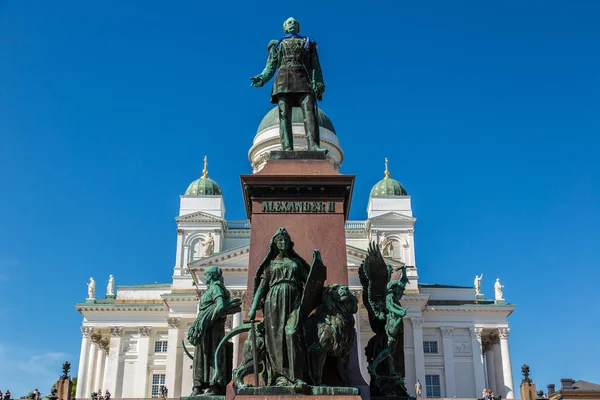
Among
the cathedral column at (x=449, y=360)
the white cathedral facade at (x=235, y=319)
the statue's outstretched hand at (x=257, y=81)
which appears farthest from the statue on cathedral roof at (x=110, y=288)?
the statue's outstretched hand at (x=257, y=81)

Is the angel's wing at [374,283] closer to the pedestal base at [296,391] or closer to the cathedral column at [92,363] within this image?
the pedestal base at [296,391]

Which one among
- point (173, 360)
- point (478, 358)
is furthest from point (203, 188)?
point (478, 358)

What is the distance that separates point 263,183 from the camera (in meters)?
9.38

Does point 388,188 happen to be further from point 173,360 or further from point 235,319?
point 173,360

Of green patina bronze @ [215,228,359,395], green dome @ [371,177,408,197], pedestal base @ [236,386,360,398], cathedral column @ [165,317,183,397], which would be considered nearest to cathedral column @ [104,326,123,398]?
cathedral column @ [165,317,183,397]

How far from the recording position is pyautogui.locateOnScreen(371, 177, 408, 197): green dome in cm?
7100

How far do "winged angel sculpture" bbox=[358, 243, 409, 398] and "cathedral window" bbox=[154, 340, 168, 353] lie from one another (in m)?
57.6

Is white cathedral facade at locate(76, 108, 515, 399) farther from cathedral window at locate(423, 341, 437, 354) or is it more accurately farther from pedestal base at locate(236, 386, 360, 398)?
pedestal base at locate(236, 386, 360, 398)

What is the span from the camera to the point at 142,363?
64.1 m

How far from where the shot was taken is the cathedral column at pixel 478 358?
206 ft

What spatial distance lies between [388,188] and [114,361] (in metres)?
30.7

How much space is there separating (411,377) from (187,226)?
2531 centimetres

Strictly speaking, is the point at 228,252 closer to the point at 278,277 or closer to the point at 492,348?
the point at 492,348

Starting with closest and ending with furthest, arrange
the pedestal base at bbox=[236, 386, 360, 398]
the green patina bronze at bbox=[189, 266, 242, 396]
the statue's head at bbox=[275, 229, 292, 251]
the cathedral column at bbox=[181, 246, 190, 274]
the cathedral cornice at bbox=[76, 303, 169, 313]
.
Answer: the pedestal base at bbox=[236, 386, 360, 398]
the statue's head at bbox=[275, 229, 292, 251]
the green patina bronze at bbox=[189, 266, 242, 396]
the cathedral cornice at bbox=[76, 303, 169, 313]
the cathedral column at bbox=[181, 246, 190, 274]
